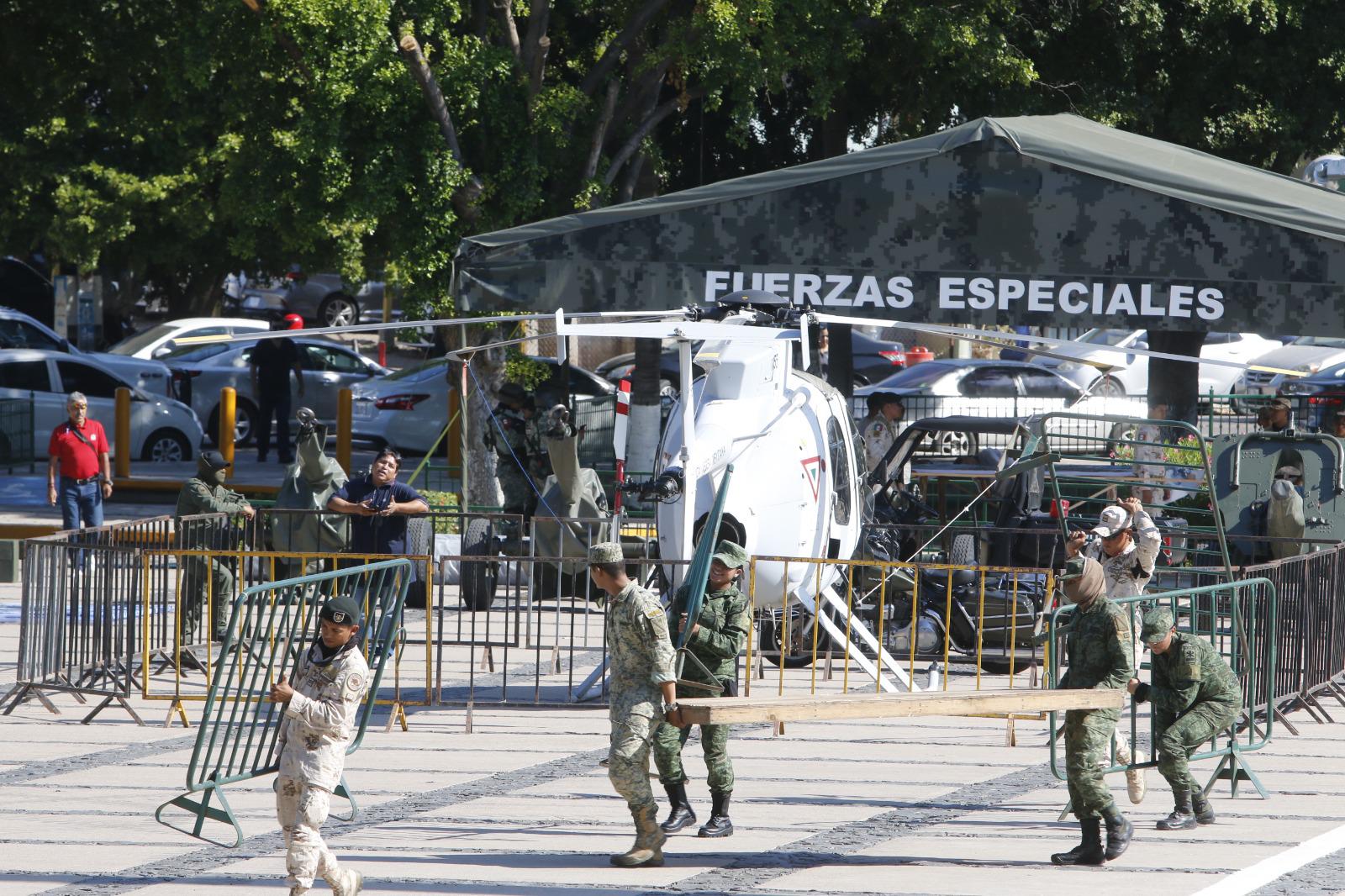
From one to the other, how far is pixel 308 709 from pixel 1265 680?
624cm

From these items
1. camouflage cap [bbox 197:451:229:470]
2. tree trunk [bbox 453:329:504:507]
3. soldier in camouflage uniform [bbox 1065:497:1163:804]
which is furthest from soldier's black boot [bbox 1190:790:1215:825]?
tree trunk [bbox 453:329:504:507]

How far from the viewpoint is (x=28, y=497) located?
75.5ft

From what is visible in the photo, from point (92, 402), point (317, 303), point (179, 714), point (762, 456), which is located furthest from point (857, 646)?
point (317, 303)

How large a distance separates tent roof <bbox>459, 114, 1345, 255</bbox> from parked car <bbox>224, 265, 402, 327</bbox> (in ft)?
112

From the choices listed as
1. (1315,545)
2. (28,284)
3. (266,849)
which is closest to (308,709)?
(266,849)

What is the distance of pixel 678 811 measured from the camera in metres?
8.90

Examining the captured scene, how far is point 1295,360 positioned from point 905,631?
1016 inches

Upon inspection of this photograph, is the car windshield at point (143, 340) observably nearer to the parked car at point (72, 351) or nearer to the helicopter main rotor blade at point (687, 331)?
the parked car at point (72, 351)

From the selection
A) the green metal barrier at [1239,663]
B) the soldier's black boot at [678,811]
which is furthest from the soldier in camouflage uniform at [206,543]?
the green metal barrier at [1239,663]

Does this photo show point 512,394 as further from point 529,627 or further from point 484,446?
→ point 529,627

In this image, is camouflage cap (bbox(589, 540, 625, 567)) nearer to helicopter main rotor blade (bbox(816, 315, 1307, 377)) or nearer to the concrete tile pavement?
the concrete tile pavement

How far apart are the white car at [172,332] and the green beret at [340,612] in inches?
1051

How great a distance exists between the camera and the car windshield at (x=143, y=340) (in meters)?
34.9

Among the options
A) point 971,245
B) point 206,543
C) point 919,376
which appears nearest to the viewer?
point 971,245
